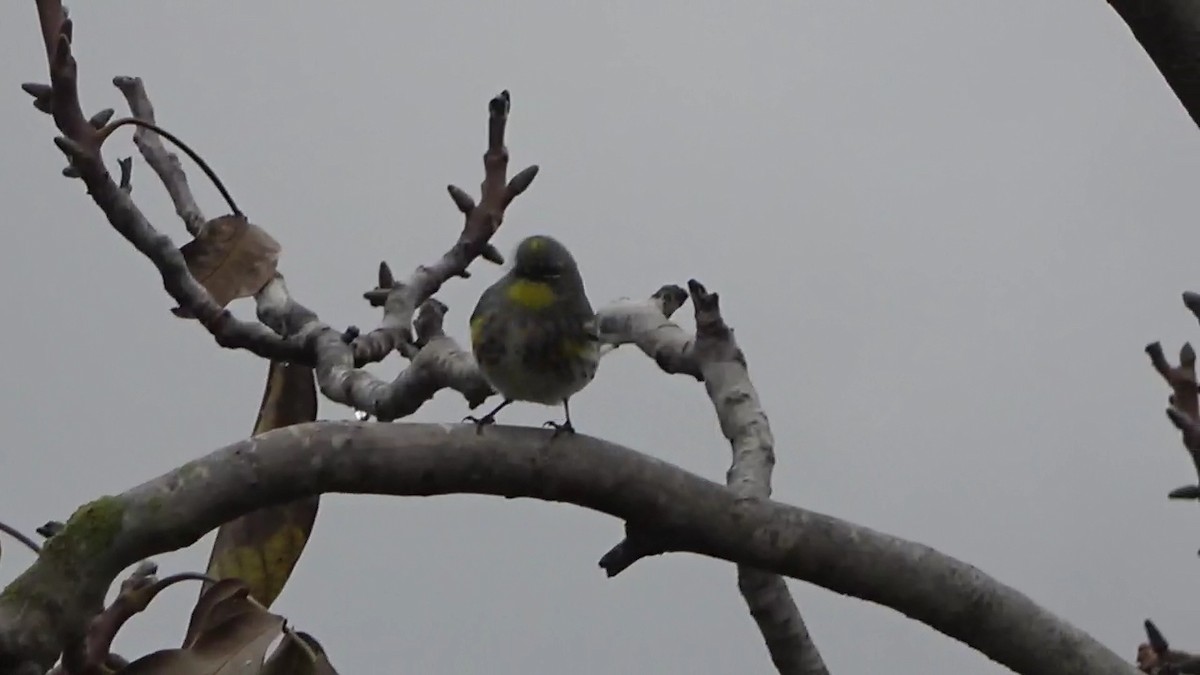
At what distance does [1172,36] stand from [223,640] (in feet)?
2.64

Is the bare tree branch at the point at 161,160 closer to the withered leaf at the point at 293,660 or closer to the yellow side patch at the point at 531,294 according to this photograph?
the yellow side patch at the point at 531,294

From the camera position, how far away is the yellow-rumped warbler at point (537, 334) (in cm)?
147

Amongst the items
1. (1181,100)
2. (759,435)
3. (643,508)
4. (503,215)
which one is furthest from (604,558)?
(503,215)

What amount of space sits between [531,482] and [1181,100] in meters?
0.55

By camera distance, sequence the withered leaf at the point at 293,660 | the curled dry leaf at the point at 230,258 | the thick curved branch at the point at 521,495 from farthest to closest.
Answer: the curled dry leaf at the point at 230,258 < the withered leaf at the point at 293,660 < the thick curved branch at the point at 521,495

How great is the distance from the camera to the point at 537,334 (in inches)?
58.3

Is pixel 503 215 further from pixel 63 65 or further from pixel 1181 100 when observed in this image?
pixel 1181 100

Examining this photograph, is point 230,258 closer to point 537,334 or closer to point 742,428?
point 537,334

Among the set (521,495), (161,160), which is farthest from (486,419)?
(161,160)

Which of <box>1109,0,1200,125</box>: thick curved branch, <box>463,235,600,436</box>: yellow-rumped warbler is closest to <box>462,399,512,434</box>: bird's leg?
<box>463,235,600,436</box>: yellow-rumped warbler

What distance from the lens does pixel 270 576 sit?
56.4 inches

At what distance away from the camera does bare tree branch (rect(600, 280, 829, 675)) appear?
135 cm

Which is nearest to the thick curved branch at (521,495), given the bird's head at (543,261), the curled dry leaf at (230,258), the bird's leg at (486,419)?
the bird's leg at (486,419)

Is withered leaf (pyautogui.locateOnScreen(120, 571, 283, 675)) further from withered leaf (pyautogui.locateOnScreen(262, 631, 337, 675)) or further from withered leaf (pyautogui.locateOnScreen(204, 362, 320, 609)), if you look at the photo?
withered leaf (pyautogui.locateOnScreen(204, 362, 320, 609))
